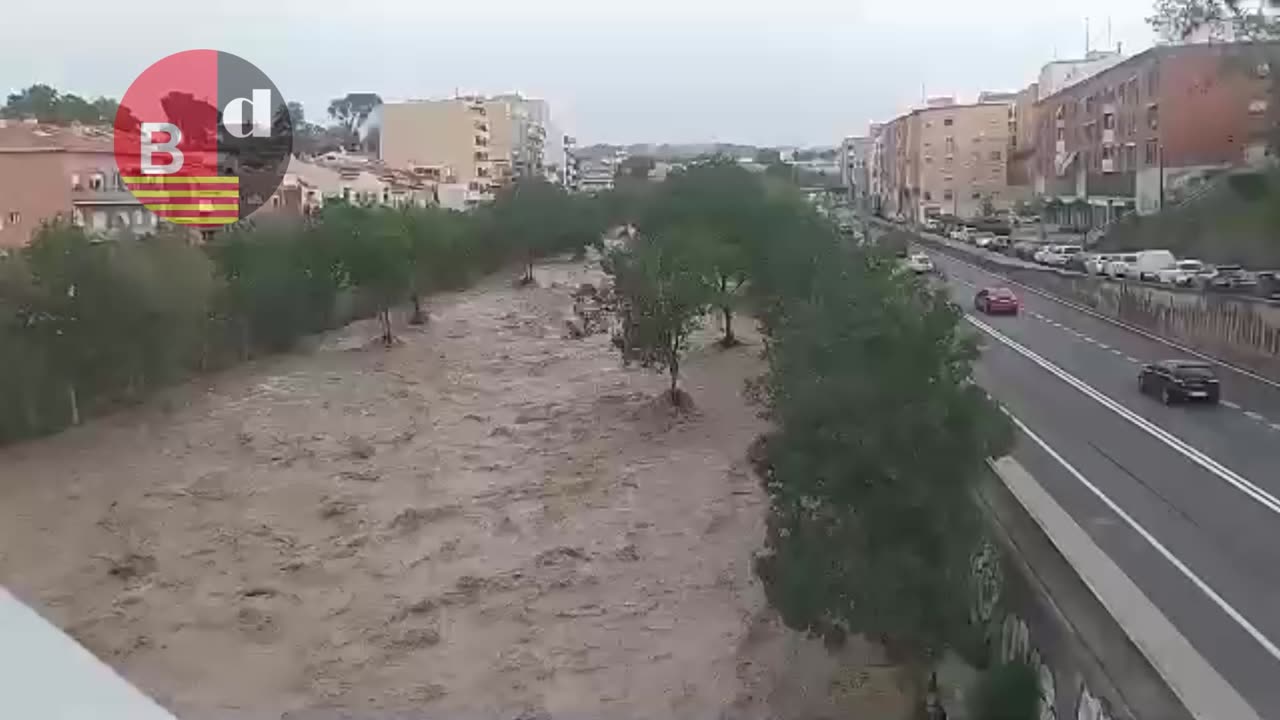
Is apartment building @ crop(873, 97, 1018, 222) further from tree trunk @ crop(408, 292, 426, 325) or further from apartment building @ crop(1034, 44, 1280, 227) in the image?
tree trunk @ crop(408, 292, 426, 325)

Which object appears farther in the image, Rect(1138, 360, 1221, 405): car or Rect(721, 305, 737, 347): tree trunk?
Rect(721, 305, 737, 347): tree trunk

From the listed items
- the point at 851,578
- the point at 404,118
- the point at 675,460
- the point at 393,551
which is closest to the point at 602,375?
the point at 675,460

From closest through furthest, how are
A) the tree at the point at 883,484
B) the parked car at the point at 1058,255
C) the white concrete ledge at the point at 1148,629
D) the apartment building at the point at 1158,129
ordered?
1. the white concrete ledge at the point at 1148,629
2. the tree at the point at 883,484
3. the parked car at the point at 1058,255
4. the apartment building at the point at 1158,129

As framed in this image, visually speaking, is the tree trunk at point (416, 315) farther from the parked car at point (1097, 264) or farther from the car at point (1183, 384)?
the car at point (1183, 384)

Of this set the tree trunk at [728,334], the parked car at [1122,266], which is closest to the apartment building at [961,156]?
the parked car at [1122,266]

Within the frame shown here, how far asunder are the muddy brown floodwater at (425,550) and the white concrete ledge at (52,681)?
5.05 metres

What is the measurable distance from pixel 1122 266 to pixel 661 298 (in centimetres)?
1334

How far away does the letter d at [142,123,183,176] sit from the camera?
92.4ft

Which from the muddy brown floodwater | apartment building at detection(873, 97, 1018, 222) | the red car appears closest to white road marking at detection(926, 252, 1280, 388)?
the red car

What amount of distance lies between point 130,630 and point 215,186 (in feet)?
67.0

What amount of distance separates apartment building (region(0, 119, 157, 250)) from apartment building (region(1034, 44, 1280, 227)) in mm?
24886

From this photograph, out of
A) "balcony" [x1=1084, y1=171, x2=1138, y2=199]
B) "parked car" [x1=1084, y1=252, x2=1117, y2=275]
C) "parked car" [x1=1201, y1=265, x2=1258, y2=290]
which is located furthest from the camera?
"balcony" [x1=1084, y1=171, x2=1138, y2=199]

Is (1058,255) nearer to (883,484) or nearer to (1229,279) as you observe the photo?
(1229,279)

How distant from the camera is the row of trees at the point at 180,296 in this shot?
17.0 m
